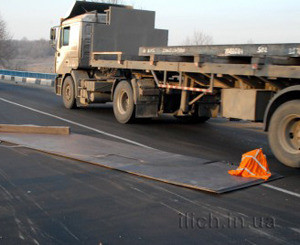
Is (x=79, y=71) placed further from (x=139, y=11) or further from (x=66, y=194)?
(x=66, y=194)

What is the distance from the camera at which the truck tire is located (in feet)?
24.5

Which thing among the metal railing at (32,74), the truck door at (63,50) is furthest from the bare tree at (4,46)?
the truck door at (63,50)

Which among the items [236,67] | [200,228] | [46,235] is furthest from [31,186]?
[236,67]

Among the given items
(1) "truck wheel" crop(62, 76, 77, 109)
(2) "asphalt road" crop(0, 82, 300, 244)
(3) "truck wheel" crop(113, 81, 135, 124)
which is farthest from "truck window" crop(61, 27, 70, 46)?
(2) "asphalt road" crop(0, 82, 300, 244)

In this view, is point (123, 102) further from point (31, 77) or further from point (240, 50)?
point (31, 77)

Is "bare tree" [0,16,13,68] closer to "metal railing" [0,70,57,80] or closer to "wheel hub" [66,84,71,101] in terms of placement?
"metal railing" [0,70,57,80]

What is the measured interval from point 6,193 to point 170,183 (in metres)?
2.31

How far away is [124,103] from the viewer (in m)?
13.3

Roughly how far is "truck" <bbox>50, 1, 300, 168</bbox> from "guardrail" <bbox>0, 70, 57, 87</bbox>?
14.9 metres

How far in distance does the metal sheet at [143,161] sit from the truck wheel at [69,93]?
608cm

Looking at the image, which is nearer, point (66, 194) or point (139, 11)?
point (66, 194)

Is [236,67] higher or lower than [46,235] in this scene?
higher

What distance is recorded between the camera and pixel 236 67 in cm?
847

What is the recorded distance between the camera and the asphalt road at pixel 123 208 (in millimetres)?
4543
